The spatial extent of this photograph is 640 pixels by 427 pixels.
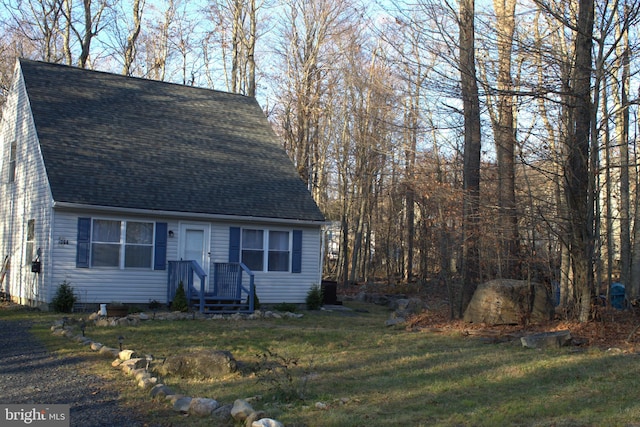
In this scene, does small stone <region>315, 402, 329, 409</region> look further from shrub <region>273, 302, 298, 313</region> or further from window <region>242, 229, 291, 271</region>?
window <region>242, 229, 291, 271</region>

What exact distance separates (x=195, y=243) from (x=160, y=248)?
0.96 m

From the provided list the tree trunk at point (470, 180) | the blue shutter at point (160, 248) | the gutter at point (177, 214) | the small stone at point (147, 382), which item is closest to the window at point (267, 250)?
the gutter at point (177, 214)

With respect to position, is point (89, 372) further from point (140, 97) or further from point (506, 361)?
point (140, 97)

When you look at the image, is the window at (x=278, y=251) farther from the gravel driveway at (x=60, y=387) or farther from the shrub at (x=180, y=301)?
the gravel driveway at (x=60, y=387)

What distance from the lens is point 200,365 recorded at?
7496mm

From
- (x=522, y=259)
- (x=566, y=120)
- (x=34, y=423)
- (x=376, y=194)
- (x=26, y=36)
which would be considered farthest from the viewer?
(x=376, y=194)

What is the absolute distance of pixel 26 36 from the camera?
2886cm

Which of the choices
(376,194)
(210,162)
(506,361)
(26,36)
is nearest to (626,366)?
(506,361)

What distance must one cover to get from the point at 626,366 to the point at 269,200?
11.1 m

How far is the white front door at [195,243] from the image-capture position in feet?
53.6

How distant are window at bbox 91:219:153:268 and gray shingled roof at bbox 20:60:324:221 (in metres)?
0.68

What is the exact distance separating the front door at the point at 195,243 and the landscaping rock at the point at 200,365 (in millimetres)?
8879

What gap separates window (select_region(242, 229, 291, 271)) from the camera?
17.3 metres

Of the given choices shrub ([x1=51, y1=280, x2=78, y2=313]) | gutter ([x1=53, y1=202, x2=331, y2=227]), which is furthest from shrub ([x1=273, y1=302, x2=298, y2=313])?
shrub ([x1=51, y1=280, x2=78, y2=313])
